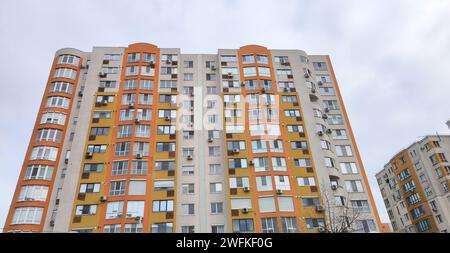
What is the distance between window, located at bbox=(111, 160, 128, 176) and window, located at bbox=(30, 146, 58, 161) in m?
7.99

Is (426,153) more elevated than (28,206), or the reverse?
(426,153)

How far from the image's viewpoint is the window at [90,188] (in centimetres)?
3862

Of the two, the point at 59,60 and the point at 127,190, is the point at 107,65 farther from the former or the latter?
the point at 127,190

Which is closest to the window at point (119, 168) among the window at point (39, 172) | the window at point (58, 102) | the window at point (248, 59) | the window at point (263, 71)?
the window at point (39, 172)

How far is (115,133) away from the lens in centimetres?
4297

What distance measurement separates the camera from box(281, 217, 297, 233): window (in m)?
36.4

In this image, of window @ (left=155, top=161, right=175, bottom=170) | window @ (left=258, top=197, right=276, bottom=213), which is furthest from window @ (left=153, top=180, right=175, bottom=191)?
window @ (left=258, top=197, right=276, bottom=213)

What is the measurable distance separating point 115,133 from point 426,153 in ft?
A: 188

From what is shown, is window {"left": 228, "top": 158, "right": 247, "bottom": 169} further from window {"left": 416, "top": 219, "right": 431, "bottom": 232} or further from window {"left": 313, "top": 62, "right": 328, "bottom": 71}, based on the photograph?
window {"left": 416, "top": 219, "right": 431, "bottom": 232}

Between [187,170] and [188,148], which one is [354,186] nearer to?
[187,170]

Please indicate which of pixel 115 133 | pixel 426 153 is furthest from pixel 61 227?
pixel 426 153

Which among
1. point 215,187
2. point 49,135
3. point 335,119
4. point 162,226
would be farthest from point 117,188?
point 335,119

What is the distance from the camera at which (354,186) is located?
43812 millimetres

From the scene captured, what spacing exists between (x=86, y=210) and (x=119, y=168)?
593 cm
